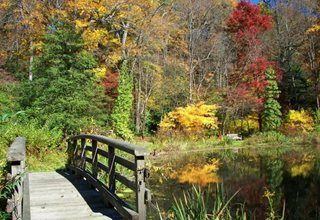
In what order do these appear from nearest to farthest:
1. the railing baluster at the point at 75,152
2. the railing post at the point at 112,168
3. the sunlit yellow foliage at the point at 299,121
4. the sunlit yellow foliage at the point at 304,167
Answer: the railing post at the point at 112,168, the railing baluster at the point at 75,152, the sunlit yellow foliage at the point at 304,167, the sunlit yellow foliage at the point at 299,121

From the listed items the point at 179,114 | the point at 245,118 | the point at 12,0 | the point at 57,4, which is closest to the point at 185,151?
the point at 179,114

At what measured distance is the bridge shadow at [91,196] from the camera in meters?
5.52

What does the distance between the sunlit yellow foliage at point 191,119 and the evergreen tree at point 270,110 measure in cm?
322

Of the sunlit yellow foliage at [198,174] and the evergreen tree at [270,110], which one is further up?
the evergreen tree at [270,110]

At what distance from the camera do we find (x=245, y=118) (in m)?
27.2

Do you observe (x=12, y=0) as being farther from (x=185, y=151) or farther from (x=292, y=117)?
(x=292, y=117)

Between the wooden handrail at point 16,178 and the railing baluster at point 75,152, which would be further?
the railing baluster at point 75,152

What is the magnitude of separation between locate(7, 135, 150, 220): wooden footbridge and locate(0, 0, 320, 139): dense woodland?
1095cm

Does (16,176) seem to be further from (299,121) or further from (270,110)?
(299,121)

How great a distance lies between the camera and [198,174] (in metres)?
13.5

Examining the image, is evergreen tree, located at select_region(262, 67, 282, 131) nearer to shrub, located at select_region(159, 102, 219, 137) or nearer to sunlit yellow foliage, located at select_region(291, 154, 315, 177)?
shrub, located at select_region(159, 102, 219, 137)

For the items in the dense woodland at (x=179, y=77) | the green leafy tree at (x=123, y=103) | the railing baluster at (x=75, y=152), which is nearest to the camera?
the railing baluster at (x=75, y=152)

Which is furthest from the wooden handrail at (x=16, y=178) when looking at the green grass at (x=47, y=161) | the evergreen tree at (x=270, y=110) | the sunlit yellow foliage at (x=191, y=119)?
the evergreen tree at (x=270, y=110)

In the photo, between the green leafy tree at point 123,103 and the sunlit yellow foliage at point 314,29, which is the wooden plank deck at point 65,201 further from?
the sunlit yellow foliage at point 314,29
